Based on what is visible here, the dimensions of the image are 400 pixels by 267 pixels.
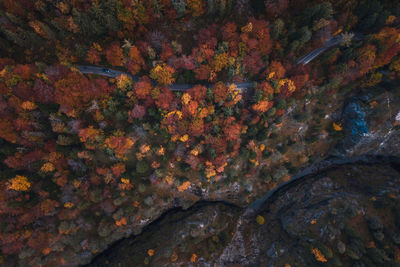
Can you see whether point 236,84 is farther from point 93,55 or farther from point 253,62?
point 93,55

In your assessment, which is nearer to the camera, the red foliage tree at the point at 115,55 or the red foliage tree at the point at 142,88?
the red foliage tree at the point at 115,55

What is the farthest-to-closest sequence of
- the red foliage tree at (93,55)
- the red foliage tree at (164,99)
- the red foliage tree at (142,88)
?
the red foliage tree at (164,99), the red foliage tree at (93,55), the red foliage tree at (142,88)

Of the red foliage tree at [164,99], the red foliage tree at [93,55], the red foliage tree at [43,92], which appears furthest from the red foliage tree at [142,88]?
the red foliage tree at [43,92]

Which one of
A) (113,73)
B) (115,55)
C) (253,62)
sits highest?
(115,55)

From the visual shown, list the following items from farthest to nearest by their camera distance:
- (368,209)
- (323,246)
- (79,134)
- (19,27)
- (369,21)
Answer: (368,209), (323,246), (369,21), (79,134), (19,27)

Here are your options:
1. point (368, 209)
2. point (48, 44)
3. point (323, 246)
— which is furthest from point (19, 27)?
point (368, 209)

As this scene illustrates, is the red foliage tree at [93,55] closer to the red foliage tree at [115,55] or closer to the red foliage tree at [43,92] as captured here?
the red foliage tree at [115,55]

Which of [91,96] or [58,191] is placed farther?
[58,191]

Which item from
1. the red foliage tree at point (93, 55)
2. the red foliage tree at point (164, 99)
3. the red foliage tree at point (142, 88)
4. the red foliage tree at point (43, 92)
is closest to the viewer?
the red foliage tree at point (43, 92)

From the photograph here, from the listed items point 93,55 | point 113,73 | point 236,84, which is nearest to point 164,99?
point 113,73

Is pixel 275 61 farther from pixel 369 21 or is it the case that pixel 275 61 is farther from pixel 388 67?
pixel 388 67

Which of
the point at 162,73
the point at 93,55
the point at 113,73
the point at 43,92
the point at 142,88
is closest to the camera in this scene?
the point at 43,92
